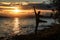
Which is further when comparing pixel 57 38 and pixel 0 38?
pixel 0 38

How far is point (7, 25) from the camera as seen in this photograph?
1037 inches

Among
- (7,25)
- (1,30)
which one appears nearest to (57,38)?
(1,30)

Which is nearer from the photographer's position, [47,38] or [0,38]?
[47,38]

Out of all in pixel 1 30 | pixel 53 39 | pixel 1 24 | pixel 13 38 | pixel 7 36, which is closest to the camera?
pixel 53 39

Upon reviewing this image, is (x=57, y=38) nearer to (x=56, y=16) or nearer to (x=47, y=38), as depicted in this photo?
(x=47, y=38)

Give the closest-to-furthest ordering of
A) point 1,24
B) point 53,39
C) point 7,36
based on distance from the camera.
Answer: point 53,39 → point 7,36 → point 1,24

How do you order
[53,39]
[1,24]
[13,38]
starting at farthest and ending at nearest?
1. [1,24]
2. [13,38]
3. [53,39]

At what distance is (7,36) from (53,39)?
437 centimetres

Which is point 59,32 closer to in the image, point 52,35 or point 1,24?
point 52,35

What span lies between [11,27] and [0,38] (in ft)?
18.3

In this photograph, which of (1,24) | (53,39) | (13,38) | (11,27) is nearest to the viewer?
(53,39)

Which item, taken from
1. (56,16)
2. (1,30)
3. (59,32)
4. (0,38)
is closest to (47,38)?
(59,32)

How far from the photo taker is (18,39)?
61.3 ft

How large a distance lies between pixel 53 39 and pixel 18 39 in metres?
2.51
